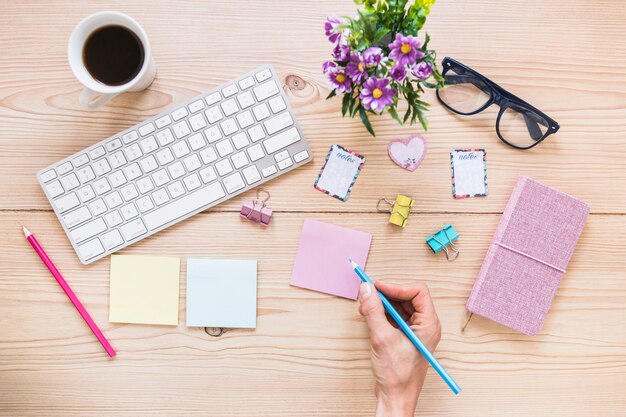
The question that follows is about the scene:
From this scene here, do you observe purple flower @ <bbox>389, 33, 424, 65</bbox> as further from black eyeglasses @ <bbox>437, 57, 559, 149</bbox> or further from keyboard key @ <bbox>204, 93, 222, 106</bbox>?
keyboard key @ <bbox>204, 93, 222, 106</bbox>

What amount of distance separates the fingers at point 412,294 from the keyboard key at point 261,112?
1.10ft

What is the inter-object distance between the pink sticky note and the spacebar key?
16cm

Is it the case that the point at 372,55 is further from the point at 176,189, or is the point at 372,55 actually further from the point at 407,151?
the point at 176,189

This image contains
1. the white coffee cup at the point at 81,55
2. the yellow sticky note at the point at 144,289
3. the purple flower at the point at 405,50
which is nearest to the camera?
the purple flower at the point at 405,50

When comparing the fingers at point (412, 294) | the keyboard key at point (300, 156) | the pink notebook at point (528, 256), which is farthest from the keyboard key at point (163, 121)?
the pink notebook at point (528, 256)

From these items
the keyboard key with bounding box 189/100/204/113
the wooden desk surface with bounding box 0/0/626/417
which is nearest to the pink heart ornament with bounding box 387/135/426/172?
the wooden desk surface with bounding box 0/0/626/417

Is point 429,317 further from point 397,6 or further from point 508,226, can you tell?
point 397,6

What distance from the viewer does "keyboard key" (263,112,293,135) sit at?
2.92 ft

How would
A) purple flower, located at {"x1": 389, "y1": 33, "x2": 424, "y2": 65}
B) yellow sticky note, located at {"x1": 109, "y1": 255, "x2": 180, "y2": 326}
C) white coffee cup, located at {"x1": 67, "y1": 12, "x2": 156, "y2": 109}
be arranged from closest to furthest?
1. purple flower, located at {"x1": 389, "y1": 33, "x2": 424, "y2": 65}
2. white coffee cup, located at {"x1": 67, "y1": 12, "x2": 156, "y2": 109}
3. yellow sticky note, located at {"x1": 109, "y1": 255, "x2": 180, "y2": 326}

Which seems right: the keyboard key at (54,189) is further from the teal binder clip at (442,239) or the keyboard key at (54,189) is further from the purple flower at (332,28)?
the teal binder clip at (442,239)

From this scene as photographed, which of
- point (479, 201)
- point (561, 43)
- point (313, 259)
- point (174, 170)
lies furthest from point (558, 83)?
point (174, 170)

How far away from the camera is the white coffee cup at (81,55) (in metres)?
0.81

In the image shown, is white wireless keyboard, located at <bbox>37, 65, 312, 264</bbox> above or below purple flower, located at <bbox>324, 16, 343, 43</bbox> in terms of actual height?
below

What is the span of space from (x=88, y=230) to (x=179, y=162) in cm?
19
